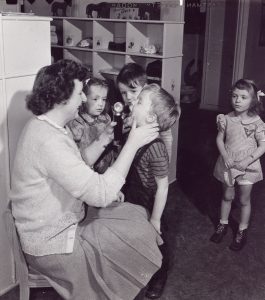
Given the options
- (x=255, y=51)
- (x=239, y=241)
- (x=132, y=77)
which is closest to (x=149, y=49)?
(x=132, y=77)

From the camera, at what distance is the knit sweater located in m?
1.89

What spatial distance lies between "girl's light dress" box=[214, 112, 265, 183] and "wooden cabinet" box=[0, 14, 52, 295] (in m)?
1.53

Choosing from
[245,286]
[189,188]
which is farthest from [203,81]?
[245,286]

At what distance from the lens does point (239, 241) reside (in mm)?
3406

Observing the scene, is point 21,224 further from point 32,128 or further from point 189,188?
point 189,188

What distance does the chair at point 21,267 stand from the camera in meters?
2.06

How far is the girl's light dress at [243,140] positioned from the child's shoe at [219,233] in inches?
15.8

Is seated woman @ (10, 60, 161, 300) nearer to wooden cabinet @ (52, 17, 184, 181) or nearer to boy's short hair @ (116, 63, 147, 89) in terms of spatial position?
boy's short hair @ (116, 63, 147, 89)

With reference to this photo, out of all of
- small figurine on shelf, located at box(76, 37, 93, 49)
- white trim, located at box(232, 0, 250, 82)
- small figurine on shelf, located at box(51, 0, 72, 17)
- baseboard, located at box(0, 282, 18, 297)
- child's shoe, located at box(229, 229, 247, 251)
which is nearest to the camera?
baseboard, located at box(0, 282, 18, 297)

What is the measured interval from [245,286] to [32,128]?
1.83 meters

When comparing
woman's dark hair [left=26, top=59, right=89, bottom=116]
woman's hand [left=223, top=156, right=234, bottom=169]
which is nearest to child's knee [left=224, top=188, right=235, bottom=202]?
woman's hand [left=223, top=156, right=234, bottom=169]

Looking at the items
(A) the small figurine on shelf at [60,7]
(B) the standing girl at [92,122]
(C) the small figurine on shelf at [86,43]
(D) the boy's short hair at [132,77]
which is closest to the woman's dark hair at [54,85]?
(B) the standing girl at [92,122]

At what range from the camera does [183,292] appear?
283 centimetres

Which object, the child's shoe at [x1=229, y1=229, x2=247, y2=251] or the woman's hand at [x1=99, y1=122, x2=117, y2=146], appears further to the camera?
the child's shoe at [x1=229, y1=229, x2=247, y2=251]
